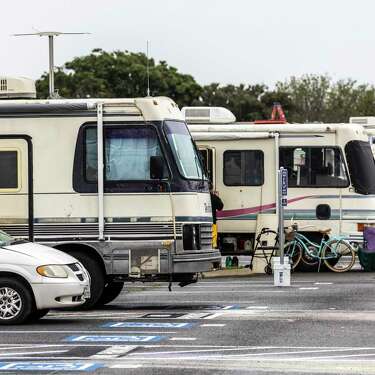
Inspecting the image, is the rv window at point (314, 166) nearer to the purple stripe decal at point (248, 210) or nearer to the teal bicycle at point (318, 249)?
the purple stripe decal at point (248, 210)

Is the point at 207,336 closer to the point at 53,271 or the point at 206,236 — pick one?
the point at 53,271

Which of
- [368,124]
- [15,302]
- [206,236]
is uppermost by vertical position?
[368,124]

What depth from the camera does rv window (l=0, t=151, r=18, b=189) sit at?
19297mm

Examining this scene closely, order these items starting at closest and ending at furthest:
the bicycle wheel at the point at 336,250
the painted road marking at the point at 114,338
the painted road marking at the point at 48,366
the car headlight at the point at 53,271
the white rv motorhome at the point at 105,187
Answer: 1. the painted road marking at the point at 48,366
2. the painted road marking at the point at 114,338
3. the car headlight at the point at 53,271
4. the white rv motorhome at the point at 105,187
5. the bicycle wheel at the point at 336,250

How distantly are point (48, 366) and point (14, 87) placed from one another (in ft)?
26.4

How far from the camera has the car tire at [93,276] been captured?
18.8 meters

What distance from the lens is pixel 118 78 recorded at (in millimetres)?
77125

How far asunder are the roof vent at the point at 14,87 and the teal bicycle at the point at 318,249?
8.78 m

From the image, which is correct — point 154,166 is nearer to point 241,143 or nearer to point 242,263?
point 241,143

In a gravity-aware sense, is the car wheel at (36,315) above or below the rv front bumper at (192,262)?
below

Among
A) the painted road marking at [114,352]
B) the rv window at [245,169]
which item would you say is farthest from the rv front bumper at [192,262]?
the rv window at [245,169]

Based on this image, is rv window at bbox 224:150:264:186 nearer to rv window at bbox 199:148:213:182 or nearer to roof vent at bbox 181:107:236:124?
rv window at bbox 199:148:213:182

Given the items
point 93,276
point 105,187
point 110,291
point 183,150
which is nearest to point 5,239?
point 93,276

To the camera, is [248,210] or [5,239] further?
[248,210]
